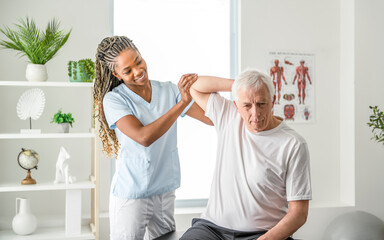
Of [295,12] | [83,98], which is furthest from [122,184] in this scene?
[295,12]

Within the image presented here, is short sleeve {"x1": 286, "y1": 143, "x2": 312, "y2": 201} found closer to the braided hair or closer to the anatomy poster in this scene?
the braided hair

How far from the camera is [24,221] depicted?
126 inches

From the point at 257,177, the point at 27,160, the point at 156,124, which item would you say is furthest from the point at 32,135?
the point at 257,177

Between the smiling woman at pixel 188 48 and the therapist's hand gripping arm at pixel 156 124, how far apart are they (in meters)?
1.89

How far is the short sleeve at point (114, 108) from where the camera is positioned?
206 centimetres

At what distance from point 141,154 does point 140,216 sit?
287 mm

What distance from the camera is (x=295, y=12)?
4.16 meters

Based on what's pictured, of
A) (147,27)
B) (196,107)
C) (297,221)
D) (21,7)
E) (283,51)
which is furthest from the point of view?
(283,51)

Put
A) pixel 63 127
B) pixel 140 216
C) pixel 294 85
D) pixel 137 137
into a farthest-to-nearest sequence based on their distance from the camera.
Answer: pixel 294 85 → pixel 63 127 → pixel 140 216 → pixel 137 137

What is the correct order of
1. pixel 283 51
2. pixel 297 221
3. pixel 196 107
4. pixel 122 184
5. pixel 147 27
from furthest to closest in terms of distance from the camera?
pixel 283 51 → pixel 147 27 → pixel 196 107 → pixel 122 184 → pixel 297 221

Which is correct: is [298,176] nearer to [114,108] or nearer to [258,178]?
[258,178]

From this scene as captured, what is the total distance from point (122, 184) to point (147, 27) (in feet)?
6.71

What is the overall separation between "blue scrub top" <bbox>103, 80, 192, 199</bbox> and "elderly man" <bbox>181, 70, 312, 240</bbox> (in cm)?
27

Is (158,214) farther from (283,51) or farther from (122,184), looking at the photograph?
(283,51)
